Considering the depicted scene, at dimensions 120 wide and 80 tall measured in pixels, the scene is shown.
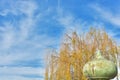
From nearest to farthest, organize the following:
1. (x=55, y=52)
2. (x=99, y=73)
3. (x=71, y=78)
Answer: (x=99, y=73), (x=71, y=78), (x=55, y=52)

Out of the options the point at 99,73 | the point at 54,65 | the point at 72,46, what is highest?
the point at 72,46

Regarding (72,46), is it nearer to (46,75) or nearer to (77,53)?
(77,53)

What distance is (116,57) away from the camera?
13.6 m

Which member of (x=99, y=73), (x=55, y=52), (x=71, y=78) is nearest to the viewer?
(x=99, y=73)

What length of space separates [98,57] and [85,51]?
690cm

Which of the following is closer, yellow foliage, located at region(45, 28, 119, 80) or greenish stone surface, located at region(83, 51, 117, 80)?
greenish stone surface, located at region(83, 51, 117, 80)

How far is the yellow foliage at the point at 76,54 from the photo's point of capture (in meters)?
12.5

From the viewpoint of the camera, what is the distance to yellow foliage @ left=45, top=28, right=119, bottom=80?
12471 millimetres

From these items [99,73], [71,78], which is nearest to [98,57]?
[99,73]

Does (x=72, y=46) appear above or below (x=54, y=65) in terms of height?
above

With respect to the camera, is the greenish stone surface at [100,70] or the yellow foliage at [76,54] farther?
the yellow foliage at [76,54]

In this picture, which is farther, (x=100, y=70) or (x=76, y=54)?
(x=76, y=54)

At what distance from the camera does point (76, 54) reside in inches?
503

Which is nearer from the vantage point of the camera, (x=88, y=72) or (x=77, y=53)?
(x=88, y=72)
